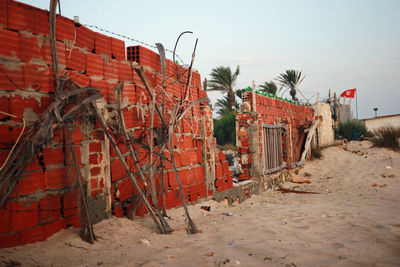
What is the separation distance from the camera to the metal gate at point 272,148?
26.0 ft

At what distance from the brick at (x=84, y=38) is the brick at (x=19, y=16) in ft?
1.47

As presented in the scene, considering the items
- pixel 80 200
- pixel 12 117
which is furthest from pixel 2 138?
pixel 80 200

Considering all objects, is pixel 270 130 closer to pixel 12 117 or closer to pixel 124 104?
pixel 124 104

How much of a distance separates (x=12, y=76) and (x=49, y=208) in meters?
1.06

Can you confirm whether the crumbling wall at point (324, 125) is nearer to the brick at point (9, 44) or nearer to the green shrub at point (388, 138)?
the green shrub at point (388, 138)

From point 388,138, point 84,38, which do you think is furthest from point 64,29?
point 388,138

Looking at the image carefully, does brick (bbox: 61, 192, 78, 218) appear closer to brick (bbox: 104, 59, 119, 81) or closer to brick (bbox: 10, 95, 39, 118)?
brick (bbox: 10, 95, 39, 118)

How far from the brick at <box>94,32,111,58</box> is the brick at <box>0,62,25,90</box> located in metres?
0.86

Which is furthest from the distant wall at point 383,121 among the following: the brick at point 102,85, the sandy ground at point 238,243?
the brick at point 102,85

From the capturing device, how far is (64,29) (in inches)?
102

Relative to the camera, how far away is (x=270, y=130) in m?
8.34

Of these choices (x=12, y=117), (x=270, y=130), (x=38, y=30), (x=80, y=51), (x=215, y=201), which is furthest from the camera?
(x=270, y=130)

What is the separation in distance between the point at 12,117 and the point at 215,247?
1941 millimetres

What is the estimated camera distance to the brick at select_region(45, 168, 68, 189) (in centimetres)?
233
